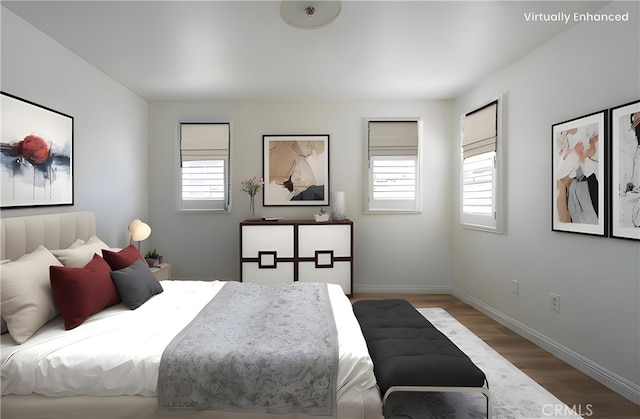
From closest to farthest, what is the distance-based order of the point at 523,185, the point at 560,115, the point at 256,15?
the point at 256,15, the point at 560,115, the point at 523,185

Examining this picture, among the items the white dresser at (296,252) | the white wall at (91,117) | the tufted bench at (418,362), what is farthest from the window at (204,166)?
the tufted bench at (418,362)

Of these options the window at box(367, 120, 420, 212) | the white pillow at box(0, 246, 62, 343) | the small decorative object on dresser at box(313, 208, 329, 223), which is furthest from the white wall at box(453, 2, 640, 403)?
the white pillow at box(0, 246, 62, 343)

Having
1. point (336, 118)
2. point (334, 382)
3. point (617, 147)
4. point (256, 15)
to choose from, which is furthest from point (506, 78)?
point (334, 382)

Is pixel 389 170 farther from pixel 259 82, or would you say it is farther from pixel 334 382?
pixel 334 382

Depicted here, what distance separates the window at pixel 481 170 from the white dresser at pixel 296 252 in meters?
1.52

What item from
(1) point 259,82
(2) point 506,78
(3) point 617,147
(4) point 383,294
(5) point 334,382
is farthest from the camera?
(4) point 383,294

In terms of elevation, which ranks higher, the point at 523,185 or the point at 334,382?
the point at 523,185

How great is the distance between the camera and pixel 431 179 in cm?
526

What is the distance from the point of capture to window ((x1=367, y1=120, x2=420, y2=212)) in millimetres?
5258

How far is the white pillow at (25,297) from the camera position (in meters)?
2.05

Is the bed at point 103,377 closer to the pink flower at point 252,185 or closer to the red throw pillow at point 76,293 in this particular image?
the red throw pillow at point 76,293

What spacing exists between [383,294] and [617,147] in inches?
128

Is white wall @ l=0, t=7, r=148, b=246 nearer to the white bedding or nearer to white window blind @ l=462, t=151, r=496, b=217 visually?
the white bedding

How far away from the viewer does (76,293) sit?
2279mm
